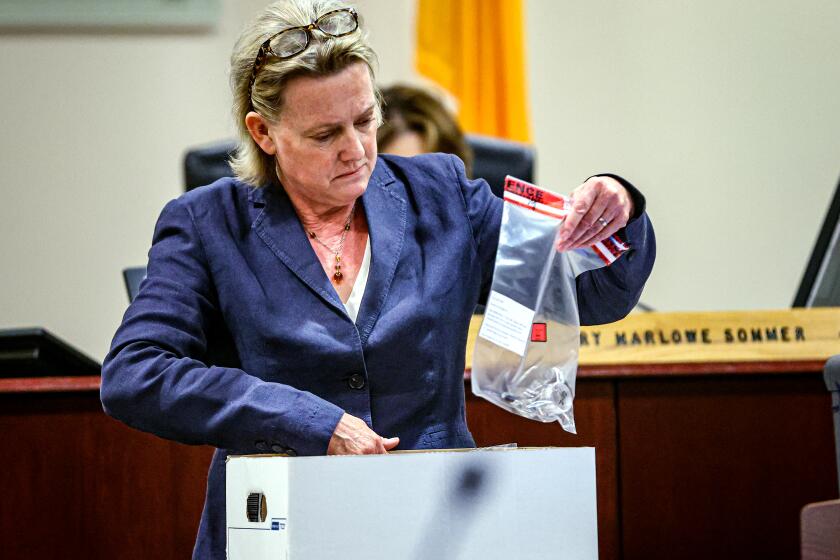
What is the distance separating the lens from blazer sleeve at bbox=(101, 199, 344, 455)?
111 centimetres

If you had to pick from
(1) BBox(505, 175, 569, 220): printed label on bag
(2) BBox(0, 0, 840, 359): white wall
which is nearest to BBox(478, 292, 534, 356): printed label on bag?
(1) BBox(505, 175, 569, 220): printed label on bag

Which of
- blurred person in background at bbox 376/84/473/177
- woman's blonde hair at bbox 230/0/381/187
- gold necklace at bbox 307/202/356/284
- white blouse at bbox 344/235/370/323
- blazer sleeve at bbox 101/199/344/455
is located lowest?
blazer sleeve at bbox 101/199/344/455

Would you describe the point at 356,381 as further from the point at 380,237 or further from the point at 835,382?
the point at 835,382

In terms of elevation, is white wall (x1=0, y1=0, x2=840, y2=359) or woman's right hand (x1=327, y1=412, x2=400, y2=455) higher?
white wall (x1=0, y1=0, x2=840, y2=359)

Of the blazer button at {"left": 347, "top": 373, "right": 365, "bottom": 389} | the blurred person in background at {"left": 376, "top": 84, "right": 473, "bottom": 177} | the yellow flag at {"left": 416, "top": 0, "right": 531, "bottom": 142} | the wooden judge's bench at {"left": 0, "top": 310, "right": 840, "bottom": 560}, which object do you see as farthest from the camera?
the yellow flag at {"left": 416, "top": 0, "right": 531, "bottom": 142}

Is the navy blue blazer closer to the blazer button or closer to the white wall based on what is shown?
the blazer button

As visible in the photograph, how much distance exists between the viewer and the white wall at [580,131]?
12.9 ft

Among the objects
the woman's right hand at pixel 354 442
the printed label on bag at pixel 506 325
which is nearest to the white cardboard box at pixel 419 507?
the woman's right hand at pixel 354 442

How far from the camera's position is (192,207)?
Answer: 1.31 m

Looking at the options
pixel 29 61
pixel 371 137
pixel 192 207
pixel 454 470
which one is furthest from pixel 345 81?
pixel 29 61

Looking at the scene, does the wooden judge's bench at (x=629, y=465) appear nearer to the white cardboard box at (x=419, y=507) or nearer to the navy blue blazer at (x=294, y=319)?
the navy blue blazer at (x=294, y=319)

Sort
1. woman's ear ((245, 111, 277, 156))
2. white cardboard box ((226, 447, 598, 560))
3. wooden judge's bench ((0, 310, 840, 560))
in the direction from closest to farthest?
white cardboard box ((226, 447, 598, 560)) < woman's ear ((245, 111, 277, 156)) < wooden judge's bench ((0, 310, 840, 560))

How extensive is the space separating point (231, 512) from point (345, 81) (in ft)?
1.64

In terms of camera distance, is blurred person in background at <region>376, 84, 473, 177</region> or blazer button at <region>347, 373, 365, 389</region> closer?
blazer button at <region>347, 373, 365, 389</region>
